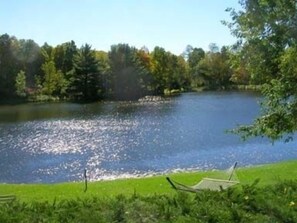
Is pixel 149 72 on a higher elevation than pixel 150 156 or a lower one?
higher

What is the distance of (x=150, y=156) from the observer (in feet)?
107

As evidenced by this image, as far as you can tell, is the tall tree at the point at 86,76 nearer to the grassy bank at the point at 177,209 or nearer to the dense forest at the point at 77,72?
the dense forest at the point at 77,72

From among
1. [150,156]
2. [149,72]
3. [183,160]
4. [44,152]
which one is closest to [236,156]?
[183,160]

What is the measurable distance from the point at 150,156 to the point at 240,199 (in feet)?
78.4

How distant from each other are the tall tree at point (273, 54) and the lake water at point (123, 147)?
330 cm

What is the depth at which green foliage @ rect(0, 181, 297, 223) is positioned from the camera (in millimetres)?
7676

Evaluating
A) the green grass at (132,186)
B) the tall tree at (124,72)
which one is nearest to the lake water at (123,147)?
the green grass at (132,186)

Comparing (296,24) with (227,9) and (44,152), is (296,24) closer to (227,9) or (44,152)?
(227,9)

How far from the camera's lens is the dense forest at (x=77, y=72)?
310 feet

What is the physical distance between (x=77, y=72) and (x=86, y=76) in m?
2.43

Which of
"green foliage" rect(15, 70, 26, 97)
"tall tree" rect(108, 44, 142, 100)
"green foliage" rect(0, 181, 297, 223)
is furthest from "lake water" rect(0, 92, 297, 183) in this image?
"tall tree" rect(108, 44, 142, 100)

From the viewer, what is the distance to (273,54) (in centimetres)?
1140

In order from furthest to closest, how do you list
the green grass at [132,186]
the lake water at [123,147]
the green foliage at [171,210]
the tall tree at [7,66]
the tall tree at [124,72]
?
the tall tree at [124,72] < the tall tree at [7,66] < the lake water at [123,147] < the green grass at [132,186] < the green foliage at [171,210]

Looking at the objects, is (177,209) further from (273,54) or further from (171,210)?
(273,54)
